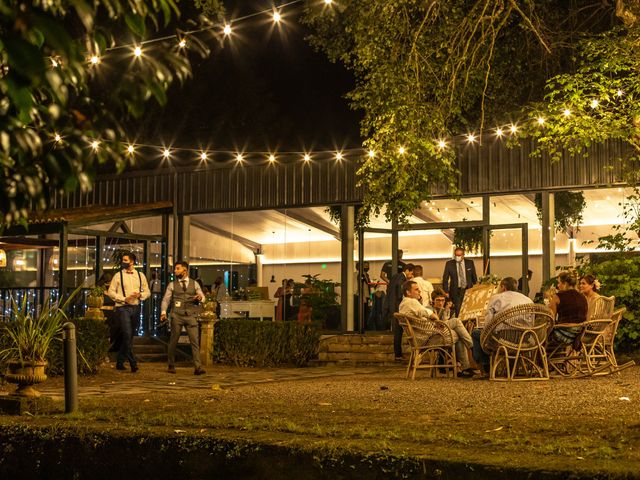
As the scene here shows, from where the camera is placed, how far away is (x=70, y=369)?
8844 mm

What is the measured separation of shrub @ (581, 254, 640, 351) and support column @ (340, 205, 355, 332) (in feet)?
19.8

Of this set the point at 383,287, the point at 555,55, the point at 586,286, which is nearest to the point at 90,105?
the point at 586,286

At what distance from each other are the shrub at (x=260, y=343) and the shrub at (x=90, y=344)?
9.28 ft

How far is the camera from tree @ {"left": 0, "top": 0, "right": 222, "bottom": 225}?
353 cm

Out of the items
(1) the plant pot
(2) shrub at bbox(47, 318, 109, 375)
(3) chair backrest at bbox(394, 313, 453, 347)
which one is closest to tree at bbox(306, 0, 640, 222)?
(3) chair backrest at bbox(394, 313, 453, 347)

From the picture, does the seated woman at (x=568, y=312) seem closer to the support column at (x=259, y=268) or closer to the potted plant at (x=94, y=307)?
the potted plant at (x=94, y=307)

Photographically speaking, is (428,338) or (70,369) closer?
(70,369)

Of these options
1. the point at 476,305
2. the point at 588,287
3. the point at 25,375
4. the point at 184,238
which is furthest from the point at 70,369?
the point at 184,238

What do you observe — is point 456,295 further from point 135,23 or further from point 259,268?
point 135,23

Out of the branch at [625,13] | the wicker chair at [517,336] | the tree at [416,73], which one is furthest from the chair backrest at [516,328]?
the branch at [625,13]

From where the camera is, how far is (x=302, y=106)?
35.7 m

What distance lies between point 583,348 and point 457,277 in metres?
6.64

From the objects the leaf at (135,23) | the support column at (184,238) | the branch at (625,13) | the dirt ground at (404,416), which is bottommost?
the dirt ground at (404,416)

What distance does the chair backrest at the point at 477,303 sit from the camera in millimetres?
14523
